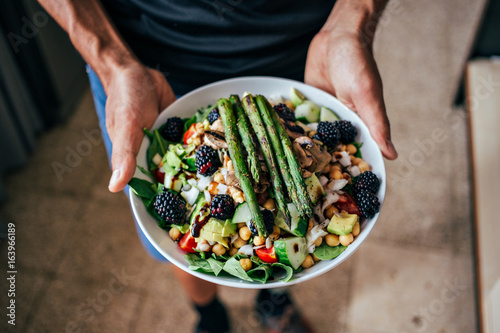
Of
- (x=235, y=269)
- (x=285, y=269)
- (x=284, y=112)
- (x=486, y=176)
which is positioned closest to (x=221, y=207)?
(x=235, y=269)

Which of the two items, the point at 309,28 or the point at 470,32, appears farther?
the point at 470,32

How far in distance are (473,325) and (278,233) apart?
197 centimetres

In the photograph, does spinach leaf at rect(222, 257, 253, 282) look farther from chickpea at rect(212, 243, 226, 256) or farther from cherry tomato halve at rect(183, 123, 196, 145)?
cherry tomato halve at rect(183, 123, 196, 145)

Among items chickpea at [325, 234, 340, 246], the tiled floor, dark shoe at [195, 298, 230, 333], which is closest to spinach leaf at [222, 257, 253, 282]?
chickpea at [325, 234, 340, 246]

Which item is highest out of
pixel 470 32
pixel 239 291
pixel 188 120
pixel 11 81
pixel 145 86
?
pixel 145 86

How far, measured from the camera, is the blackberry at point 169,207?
1718 mm

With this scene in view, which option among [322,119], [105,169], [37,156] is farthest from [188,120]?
[37,156]

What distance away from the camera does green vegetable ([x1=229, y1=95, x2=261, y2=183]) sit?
1.72 metres

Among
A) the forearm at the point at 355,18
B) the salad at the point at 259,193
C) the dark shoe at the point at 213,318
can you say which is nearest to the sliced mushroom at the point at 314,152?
the salad at the point at 259,193

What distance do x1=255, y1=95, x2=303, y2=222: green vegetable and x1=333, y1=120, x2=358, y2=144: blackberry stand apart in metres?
0.32

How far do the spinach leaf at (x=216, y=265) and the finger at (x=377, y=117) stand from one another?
2.81 feet

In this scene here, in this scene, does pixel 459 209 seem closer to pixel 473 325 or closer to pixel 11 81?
pixel 473 325

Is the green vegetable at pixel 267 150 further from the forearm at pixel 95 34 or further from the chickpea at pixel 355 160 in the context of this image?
the forearm at pixel 95 34

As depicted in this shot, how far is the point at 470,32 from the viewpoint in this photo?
4523mm
